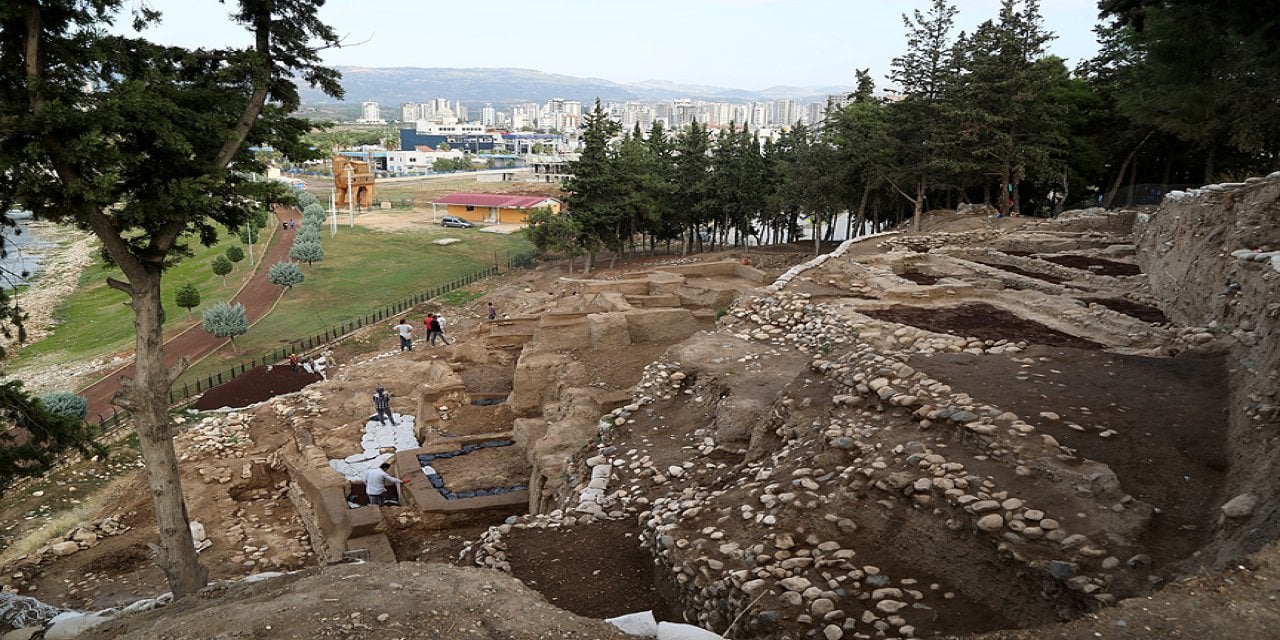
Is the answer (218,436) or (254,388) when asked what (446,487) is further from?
(254,388)

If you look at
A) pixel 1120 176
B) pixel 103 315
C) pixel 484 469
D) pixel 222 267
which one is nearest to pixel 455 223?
pixel 222 267

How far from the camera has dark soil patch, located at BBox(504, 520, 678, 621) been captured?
7754 millimetres

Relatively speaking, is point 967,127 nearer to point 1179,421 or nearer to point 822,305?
point 822,305

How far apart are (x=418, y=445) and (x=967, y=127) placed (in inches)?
895

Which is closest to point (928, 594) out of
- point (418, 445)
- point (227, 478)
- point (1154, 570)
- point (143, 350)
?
point (1154, 570)

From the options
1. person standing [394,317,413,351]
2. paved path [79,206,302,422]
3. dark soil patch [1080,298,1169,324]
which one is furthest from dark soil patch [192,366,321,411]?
dark soil patch [1080,298,1169,324]

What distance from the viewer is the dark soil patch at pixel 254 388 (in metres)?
21.8

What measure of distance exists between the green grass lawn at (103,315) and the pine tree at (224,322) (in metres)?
3.21

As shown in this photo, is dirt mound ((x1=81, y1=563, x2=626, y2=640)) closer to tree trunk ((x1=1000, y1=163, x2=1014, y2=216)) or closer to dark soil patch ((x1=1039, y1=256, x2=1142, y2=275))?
dark soil patch ((x1=1039, y1=256, x2=1142, y2=275))

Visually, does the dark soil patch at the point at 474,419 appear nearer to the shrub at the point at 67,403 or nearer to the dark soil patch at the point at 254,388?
the dark soil patch at the point at 254,388

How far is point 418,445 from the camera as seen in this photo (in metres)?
17.5

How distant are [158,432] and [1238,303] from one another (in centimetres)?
1331

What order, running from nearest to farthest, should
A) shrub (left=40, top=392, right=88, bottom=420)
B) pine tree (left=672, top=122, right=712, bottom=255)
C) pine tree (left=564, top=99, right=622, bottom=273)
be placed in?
shrub (left=40, top=392, right=88, bottom=420)
pine tree (left=564, top=99, right=622, bottom=273)
pine tree (left=672, top=122, right=712, bottom=255)

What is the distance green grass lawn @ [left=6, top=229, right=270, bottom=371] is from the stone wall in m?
28.0
